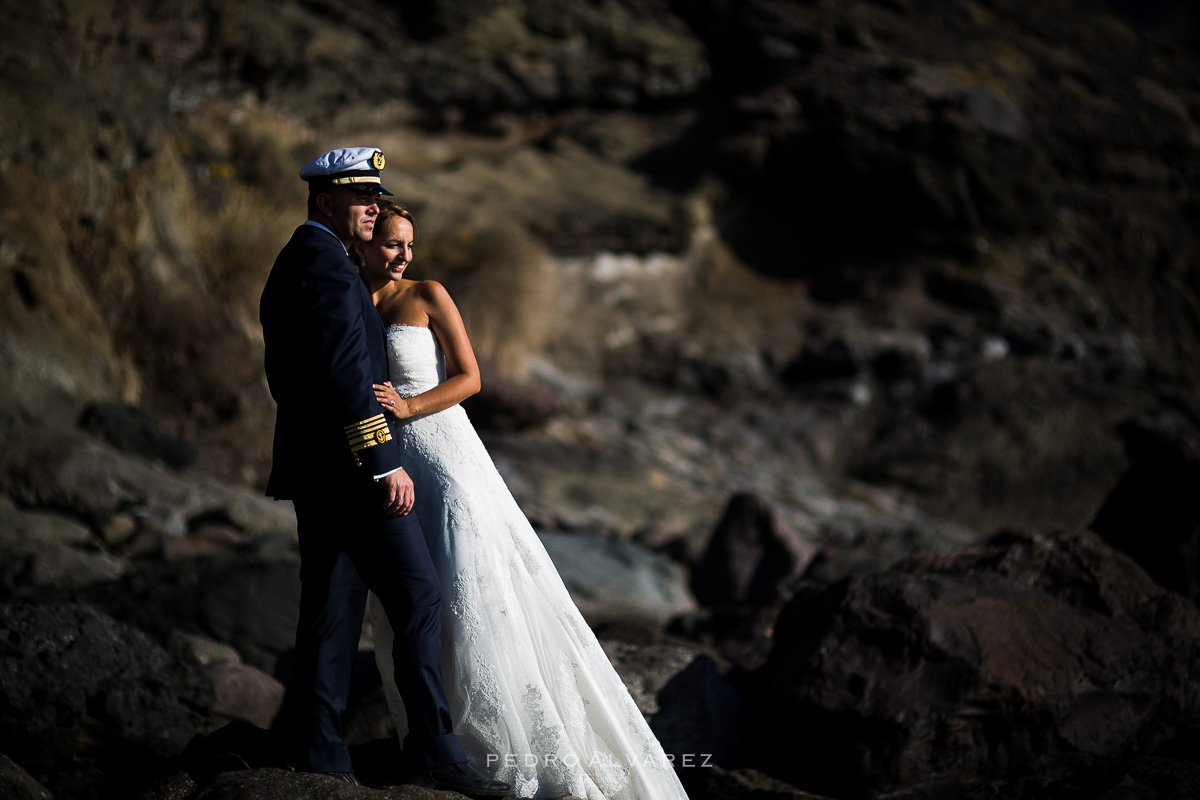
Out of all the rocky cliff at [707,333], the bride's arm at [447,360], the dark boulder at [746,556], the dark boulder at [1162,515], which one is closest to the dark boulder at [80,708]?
the rocky cliff at [707,333]

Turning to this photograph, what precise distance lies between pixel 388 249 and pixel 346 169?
0.26 m

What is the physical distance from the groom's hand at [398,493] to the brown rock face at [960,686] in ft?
5.13

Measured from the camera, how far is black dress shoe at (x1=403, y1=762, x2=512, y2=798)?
8.66 feet

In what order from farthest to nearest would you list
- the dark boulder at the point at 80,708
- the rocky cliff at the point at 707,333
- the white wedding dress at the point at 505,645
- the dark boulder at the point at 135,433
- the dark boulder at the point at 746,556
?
the dark boulder at the point at 746,556 → the dark boulder at the point at 135,433 → the rocky cliff at the point at 707,333 → the dark boulder at the point at 80,708 → the white wedding dress at the point at 505,645

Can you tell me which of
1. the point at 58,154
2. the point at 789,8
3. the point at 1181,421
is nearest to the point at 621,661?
the point at 58,154

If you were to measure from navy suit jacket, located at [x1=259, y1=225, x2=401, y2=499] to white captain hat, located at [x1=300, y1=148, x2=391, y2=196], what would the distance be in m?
0.15

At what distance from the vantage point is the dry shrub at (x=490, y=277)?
9.30 m

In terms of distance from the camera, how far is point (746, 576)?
22.2 ft

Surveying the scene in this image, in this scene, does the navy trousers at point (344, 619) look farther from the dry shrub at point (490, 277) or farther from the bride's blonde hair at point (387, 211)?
the dry shrub at point (490, 277)

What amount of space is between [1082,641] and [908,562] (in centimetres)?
102

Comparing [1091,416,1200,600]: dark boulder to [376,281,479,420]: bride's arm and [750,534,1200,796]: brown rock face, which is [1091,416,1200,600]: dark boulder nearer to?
[750,534,1200,796]: brown rock face

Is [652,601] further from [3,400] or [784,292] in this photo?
[784,292]

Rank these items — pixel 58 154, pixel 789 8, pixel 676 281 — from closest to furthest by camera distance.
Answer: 1. pixel 58 154
2. pixel 676 281
3. pixel 789 8

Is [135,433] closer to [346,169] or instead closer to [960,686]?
[346,169]
